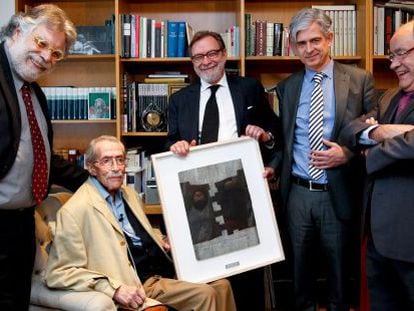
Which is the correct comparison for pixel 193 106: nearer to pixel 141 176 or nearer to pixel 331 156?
pixel 331 156

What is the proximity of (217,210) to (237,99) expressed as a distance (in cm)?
66

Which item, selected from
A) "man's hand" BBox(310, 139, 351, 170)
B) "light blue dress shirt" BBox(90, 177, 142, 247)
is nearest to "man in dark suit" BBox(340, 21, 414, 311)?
"man's hand" BBox(310, 139, 351, 170)

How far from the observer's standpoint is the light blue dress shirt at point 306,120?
105 inches

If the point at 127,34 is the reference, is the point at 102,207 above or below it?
below

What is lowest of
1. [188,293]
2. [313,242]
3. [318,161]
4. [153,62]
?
[188,293]

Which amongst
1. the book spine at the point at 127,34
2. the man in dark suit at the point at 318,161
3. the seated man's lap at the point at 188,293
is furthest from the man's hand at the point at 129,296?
the book spine at the point at 127,34

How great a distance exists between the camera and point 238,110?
2.84m

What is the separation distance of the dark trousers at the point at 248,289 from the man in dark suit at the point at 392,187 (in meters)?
0.77

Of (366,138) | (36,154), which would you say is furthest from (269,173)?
(36,154)

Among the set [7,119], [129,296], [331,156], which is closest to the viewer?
[7,119]

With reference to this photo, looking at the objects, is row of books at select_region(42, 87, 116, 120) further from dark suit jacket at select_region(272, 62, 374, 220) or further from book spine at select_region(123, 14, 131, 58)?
dark suit jacket at select_region(272, 62, 374, 220)

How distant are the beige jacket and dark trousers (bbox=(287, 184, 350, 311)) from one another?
85 cm

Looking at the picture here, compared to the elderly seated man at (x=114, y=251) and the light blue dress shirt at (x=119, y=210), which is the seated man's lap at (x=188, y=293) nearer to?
the elderly seated man at (x=114, y=251)

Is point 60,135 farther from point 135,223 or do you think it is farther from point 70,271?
point 70,271
